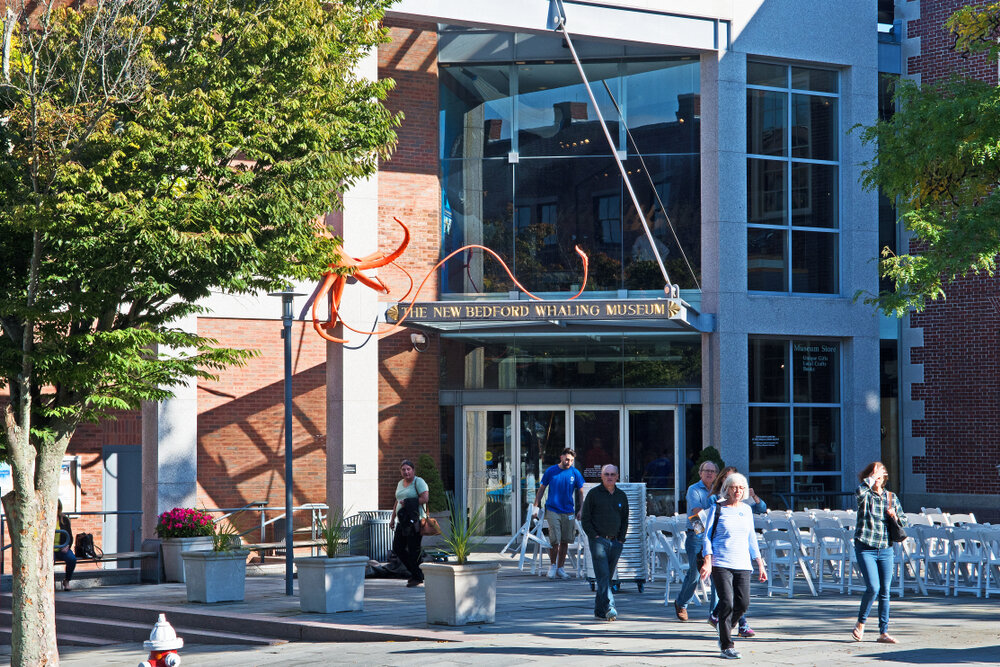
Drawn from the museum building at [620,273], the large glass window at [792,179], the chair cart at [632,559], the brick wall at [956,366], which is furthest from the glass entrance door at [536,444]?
the brick wall at [956,366]

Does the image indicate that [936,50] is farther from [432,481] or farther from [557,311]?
[432,481]

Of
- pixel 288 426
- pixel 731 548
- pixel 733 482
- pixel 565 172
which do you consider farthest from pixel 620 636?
pixel 565 172

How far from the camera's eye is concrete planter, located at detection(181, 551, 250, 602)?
48.1 feet

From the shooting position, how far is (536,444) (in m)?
22.3

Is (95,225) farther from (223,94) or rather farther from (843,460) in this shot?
(843,460)

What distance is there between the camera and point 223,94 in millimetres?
10781

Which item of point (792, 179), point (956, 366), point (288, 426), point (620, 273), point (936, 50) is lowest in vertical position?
point (288, 426)

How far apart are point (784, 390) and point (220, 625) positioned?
41.1ft

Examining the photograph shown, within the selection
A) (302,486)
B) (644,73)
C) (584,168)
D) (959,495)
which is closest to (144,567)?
(302,486)

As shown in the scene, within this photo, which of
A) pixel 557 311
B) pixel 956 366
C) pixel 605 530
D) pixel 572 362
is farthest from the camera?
pixel 956 366

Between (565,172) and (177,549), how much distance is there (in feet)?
32.8

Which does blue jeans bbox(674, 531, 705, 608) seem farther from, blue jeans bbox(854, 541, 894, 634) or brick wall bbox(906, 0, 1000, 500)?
brick wall bbox(906, 0, 1000, 500)

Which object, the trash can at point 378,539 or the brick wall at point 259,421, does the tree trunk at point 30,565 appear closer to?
the trash can at point 378,539

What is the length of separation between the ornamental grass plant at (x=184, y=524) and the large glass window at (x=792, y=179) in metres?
10.8
